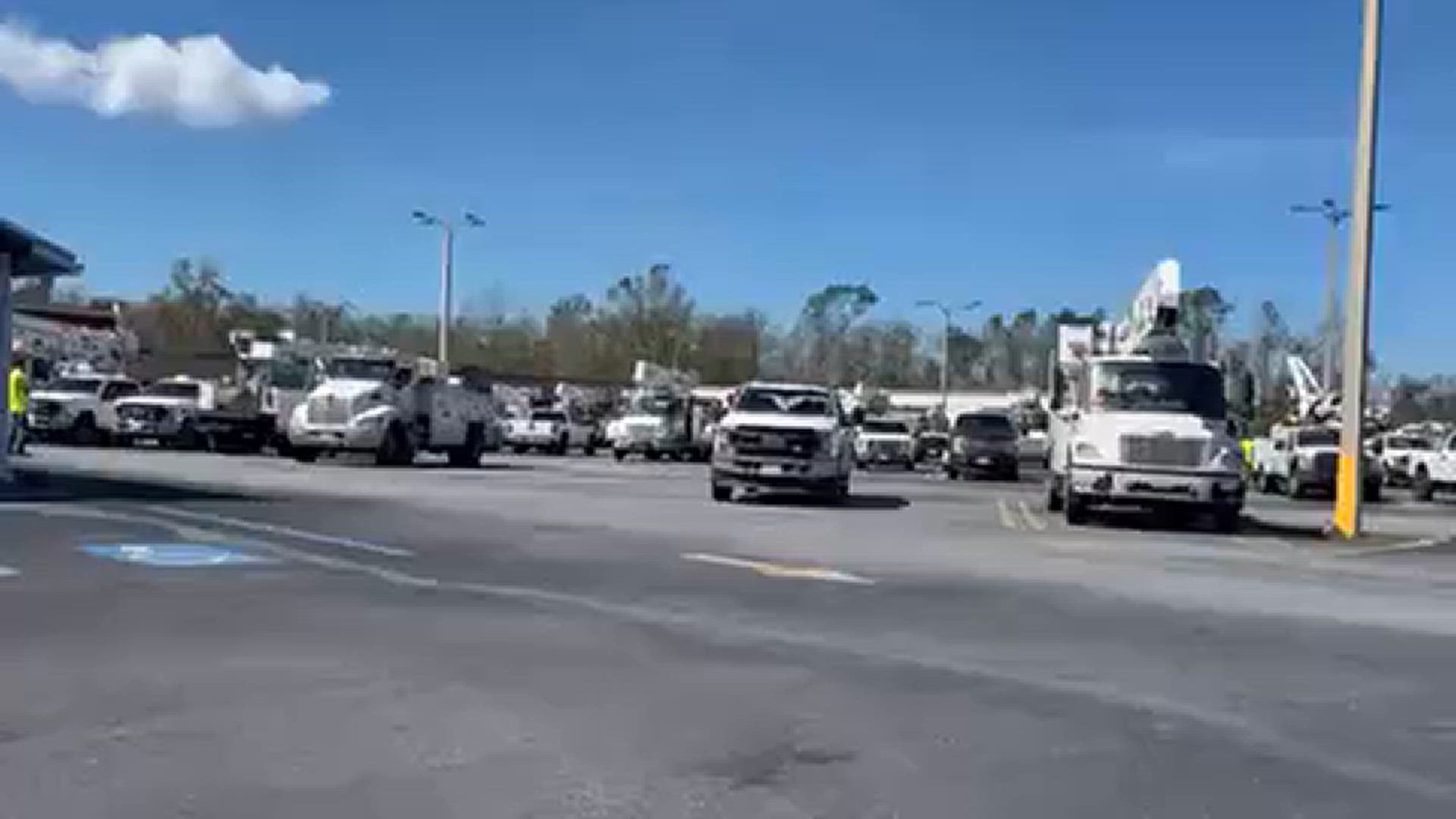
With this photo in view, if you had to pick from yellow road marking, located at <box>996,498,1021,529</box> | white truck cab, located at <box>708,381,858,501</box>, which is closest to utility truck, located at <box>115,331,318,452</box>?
white truck cab, located at <box>708,381,858,501</box>

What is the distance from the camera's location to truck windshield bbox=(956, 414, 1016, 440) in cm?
4838

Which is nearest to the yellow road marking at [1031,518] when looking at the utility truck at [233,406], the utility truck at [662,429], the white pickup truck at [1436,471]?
the utility truck at [233,406]

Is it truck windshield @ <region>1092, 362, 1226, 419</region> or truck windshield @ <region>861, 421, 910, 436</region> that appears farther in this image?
truck windshield @ <region>861, 421, 910, 436</region>

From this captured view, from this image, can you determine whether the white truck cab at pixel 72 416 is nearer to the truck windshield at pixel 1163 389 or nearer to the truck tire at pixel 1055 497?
the truck tire at pixel 1055 497

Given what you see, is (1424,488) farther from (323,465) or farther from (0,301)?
(0,301)

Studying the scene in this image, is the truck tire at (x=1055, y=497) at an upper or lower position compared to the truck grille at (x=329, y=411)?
lower

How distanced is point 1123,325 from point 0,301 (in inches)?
754

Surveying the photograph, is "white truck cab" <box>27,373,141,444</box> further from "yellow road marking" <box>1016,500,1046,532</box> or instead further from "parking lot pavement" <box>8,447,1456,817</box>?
"parking lot pavement" <box>8,447,1456,817</box>

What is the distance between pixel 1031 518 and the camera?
27.3 metres

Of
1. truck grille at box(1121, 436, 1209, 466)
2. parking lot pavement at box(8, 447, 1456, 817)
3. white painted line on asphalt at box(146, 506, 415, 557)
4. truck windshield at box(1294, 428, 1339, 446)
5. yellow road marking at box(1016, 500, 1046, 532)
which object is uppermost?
truck windshield at box(1294, 428, 1339, 446)

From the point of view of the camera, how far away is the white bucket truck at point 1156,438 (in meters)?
24.2

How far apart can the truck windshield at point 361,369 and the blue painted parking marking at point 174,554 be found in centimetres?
2068

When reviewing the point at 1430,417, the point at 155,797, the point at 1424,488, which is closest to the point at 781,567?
the point at 155,797

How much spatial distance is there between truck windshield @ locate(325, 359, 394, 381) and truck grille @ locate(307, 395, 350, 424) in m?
0.69
